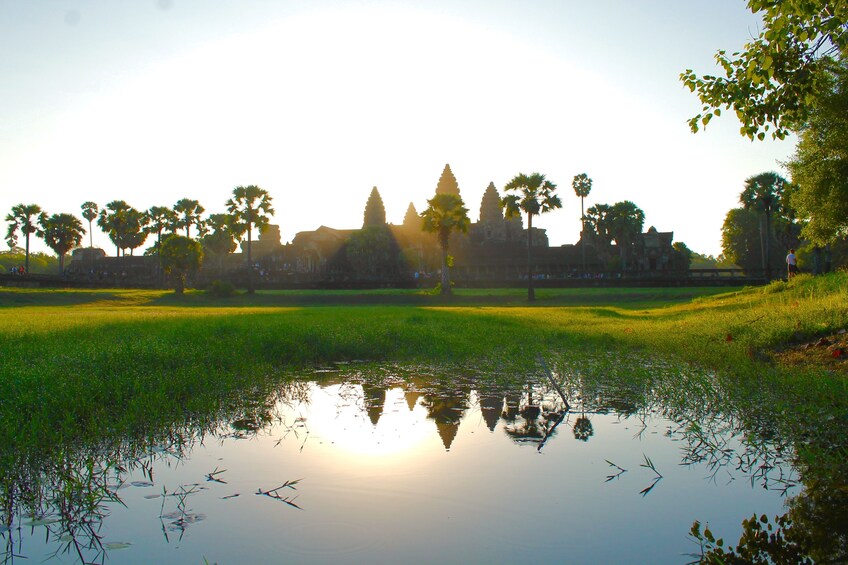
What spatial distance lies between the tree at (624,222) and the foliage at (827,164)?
43889mm

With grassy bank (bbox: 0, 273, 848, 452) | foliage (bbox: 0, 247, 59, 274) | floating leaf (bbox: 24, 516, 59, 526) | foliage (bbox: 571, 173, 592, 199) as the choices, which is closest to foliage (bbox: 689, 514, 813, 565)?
grassy bank (bbox: 0, 273, 848, 452)

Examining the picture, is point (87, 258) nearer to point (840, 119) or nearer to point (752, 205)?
point (752, 205)

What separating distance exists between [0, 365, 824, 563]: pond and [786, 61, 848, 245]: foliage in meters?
17.9

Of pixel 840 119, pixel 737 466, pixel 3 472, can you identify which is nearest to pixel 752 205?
pixel 840 119

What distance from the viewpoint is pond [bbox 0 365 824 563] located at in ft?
15.3

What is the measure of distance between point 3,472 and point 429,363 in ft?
28.6

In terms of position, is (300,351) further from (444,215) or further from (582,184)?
(582,184)

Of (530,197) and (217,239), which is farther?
(217,239)

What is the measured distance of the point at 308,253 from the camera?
3108 inches

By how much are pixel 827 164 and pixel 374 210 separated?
228ft

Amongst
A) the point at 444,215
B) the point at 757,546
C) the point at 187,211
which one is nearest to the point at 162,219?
the point at 187,211

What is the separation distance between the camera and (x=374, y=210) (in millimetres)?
89062

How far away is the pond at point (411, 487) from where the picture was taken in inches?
184

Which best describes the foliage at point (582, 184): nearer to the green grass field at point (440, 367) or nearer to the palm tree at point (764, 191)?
the palm tree at point (764, 191)
